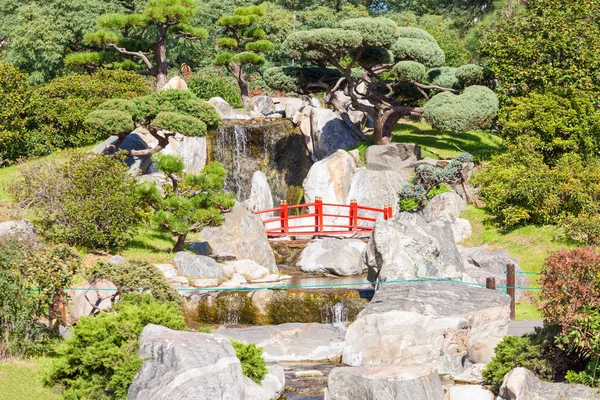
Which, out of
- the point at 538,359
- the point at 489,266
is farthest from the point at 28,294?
the point at 489,266

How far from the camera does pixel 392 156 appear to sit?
3203 cm

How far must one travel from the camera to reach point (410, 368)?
42.3 ft

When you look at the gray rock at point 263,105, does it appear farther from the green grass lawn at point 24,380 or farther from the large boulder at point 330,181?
the green grass lawn at point 24,380

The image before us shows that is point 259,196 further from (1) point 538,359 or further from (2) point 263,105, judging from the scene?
(1) point 538,359

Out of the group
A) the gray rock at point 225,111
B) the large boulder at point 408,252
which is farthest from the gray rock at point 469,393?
the gray rock at point 225,111

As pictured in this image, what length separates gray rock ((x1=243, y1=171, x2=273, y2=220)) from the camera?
102ft

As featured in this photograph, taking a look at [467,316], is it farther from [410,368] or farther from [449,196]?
[449,196]

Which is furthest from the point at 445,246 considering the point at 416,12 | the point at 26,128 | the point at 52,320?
the point at 416,12

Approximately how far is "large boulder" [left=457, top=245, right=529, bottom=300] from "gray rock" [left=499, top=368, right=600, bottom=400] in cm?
807

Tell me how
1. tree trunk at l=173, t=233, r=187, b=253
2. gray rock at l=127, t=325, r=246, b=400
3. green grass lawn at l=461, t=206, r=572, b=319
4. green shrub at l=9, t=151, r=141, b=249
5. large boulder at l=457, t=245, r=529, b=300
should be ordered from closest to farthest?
gray rock at l=127, t=325, r=246, b=400
large boulder at l=457, t=245, r=529, b=300
green shrub at l=9, t=151, r=141, b=249
green grass lawn at l=461, t=206, r=572, b=319
tree trunk at l=173, t=233, r=187, b=253

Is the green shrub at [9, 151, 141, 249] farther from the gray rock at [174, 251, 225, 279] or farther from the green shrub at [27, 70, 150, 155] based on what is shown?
the green shrub at [27, 70, 150, 155]

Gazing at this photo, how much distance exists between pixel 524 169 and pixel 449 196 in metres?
2.76

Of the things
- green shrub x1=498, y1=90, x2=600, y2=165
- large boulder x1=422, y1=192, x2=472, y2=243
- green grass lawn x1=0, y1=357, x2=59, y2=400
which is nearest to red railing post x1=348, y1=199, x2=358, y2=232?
large boulder x1=422, y1=192, x2=472, y2=243

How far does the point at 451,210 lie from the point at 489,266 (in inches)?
204
